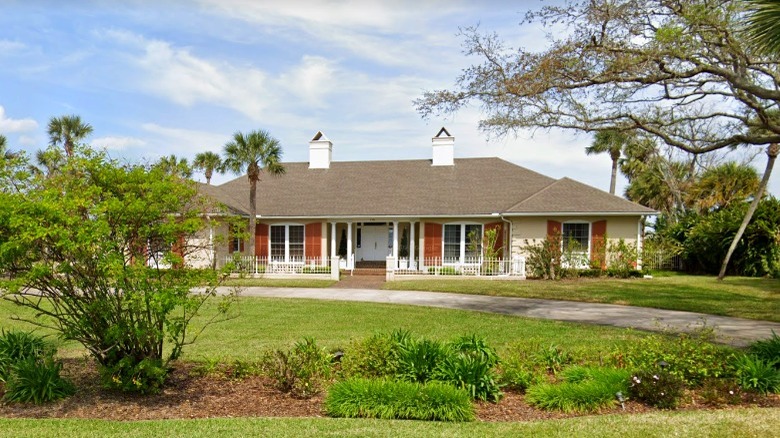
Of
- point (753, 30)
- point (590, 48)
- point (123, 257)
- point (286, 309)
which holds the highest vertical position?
point (590, 48)

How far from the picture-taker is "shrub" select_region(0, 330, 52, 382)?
7.12 metres

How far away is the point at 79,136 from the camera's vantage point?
1180 inches

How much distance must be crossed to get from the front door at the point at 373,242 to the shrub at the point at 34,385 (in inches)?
892

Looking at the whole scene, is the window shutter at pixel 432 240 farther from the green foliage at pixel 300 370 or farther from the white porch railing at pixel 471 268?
the green foliage at pixel 300 370

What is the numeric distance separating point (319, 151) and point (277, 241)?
6714 millimetres

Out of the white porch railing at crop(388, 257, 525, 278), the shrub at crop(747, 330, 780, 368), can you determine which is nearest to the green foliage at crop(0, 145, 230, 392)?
the shrub at crop(747, 330, 780, 368)

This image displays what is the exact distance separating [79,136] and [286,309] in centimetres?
2157

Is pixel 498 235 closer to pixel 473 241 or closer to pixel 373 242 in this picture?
pixel 473 241

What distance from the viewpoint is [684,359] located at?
7332mm

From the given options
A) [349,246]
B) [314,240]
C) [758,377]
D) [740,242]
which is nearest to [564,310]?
[758,377]

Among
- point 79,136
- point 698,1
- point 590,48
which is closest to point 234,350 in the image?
point 590,48

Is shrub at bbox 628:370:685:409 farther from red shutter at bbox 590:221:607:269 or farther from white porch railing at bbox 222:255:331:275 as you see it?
white porch railing at bbox 222:255:331:275

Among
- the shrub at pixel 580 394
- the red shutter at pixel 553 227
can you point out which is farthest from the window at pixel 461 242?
the shrub at pixel 580 394

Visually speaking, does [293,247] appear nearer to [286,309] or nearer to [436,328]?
[286,309]
